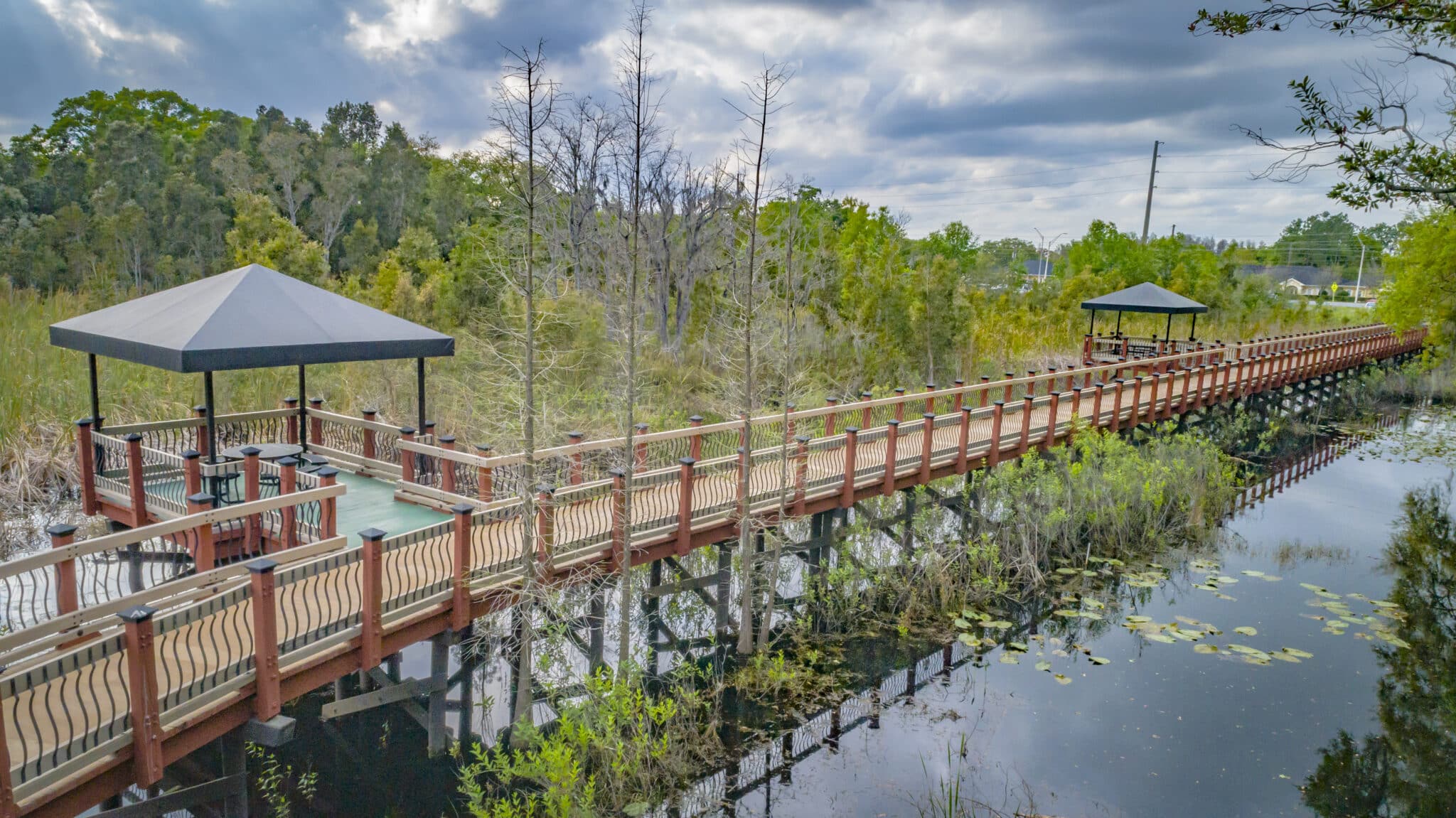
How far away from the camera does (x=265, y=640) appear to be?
22.5 feet

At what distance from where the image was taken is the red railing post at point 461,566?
28.0 ft

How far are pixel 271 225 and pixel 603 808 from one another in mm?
26454

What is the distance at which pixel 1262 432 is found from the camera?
27469mm

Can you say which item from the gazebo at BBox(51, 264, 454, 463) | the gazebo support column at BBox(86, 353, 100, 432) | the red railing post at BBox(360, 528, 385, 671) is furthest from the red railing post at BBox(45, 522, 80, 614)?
the gazebo support column at BBox(86, 353, 100, 432)

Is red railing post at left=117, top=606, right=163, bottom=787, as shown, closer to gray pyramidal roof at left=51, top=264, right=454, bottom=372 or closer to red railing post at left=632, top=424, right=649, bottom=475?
gray pyramidal roof at left=51, top=264, right=454, bottom=372

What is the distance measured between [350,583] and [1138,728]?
31.5ft

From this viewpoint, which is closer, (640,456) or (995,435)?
(640,456)

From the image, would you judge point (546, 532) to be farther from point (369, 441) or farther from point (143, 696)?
point (369, 441)

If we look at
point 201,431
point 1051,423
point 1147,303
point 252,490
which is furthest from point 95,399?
point 1147,303

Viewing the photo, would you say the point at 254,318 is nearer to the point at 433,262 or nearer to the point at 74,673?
the point at 74,673

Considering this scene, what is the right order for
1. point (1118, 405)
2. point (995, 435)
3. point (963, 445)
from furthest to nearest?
1. point (1118, 405)
2. point (995, 435)
3. point (963, 445)

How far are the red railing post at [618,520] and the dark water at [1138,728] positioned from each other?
3.08 m

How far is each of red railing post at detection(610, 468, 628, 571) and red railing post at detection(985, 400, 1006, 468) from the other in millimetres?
8379

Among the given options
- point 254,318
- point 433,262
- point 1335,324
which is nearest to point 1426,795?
point 254,318
